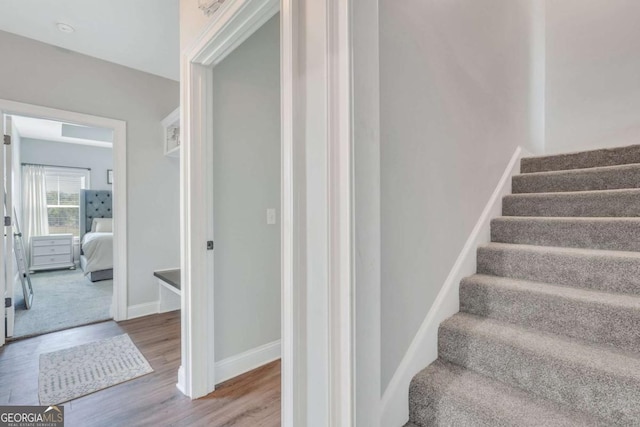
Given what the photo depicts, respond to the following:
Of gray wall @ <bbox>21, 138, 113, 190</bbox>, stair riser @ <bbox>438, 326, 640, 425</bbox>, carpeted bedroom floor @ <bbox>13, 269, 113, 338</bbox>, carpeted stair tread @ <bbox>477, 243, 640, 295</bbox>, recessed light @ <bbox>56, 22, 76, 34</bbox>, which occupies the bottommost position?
carpeted bedroom floor @ <bbox>13, 269, 113, 338</bbox>

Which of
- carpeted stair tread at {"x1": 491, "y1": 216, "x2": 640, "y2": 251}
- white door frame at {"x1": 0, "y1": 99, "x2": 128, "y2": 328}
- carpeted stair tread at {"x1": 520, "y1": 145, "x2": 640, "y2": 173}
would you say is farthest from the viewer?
white door frame at {"x1": 0, "y1": 99, "x2": 128, "y2": 328}

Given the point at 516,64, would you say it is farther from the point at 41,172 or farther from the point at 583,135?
the point at 41,172

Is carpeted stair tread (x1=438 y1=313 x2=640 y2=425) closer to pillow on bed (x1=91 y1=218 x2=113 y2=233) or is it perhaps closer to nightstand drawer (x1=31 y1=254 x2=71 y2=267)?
pillow on bed (x1=91 y1=218 x2=113 y2=233)

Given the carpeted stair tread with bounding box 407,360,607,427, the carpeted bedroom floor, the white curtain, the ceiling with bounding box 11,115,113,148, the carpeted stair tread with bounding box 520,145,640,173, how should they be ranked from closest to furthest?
the carpeted stair tread with bounding box 407,360,607,427, the carpeted stair tread with bounding box 520,145,640,173, the carpeted bedroom floor, the ceiling with bounding box 11,115,113,148, the white curtain

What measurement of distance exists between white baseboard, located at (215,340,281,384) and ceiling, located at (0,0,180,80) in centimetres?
260

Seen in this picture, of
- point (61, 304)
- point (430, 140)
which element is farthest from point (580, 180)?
point (61, 304)

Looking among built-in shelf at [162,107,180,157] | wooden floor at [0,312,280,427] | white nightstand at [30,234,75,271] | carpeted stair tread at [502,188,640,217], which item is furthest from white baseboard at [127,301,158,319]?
white nightstand at [30,234,75,271]

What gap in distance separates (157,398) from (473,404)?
172 centimetres

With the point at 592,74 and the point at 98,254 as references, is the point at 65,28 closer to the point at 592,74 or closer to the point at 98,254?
the point at 98,254

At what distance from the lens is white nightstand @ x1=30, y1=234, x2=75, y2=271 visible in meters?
5.15

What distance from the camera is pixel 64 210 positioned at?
243 inches

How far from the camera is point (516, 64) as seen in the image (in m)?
2.25

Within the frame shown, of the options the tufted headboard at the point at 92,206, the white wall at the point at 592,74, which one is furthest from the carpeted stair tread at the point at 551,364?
the tufted headboard at the point at 92,206

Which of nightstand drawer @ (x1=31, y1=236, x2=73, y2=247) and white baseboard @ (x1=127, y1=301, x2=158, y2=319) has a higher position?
nightstand drawer @ (x1=31, y1=236, x2=73, y2=247)
